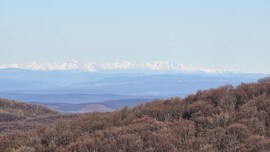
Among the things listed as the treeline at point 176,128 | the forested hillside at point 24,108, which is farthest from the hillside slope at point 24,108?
the treeline at point 176,128

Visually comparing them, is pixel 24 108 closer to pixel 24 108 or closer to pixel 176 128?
pixel 24 108

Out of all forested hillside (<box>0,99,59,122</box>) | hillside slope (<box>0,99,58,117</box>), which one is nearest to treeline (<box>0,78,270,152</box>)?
forested hillside (<box>0,99,59,122</box>)

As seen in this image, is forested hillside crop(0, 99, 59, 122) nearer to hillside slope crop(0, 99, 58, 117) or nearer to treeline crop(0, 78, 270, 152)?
hillside slope crop(0, 99, 58, 117)

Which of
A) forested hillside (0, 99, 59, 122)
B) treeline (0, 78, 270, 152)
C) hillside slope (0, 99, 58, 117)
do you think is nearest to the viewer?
treeline (0, 78, 270, 152)

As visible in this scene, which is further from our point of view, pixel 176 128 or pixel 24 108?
pixel 24 108

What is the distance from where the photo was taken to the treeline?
1152 cm

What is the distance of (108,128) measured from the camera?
13.5 meters

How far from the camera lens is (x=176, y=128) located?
41.1ft

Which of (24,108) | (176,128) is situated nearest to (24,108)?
(24,108)

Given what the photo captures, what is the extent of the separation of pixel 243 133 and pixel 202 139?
980 mm

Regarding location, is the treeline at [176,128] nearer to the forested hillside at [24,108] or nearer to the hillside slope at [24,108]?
the forested hillside at [24,108]

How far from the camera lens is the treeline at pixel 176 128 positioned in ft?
37.8

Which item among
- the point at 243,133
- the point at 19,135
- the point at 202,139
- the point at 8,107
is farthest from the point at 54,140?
the point at 8,107

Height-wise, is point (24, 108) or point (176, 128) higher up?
point (176, 128)
